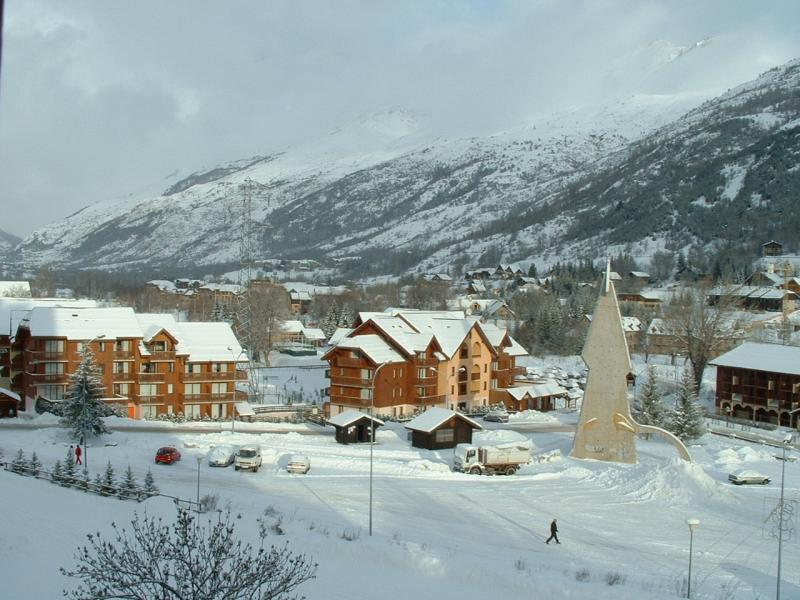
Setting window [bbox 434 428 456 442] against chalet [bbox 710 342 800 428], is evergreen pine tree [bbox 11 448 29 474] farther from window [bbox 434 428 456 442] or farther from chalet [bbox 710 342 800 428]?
chalet [bbox 710 342 800 428]

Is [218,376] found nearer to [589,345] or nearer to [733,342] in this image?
[589,345]

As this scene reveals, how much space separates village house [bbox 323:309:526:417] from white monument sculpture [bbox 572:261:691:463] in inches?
622

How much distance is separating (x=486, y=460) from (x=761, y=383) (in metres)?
35.0

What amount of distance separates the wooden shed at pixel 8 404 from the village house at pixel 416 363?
20.6 metres

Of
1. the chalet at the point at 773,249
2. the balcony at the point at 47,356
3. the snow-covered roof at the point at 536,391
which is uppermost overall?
the chalet at the point at 773,249

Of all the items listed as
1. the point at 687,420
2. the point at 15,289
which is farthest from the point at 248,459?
the point at 15,289

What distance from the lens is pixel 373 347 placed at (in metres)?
Result: 57.9

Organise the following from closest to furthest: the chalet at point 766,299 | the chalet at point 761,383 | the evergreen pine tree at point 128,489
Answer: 1. the evergreen pine tree at point 128,489
2. the chalet at point 761,383
3. the chalet at point 766,299

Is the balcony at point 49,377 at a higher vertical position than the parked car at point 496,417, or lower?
higher

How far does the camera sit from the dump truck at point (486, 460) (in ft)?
126

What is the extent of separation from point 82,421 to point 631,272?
14347 centimetres

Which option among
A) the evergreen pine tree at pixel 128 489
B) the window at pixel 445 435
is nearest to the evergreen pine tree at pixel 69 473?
the evergreen pine tree at pixel 128 489

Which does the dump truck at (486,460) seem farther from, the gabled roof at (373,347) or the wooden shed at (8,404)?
the wooden shed at (8,404)

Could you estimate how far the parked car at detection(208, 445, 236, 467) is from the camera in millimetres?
36469
